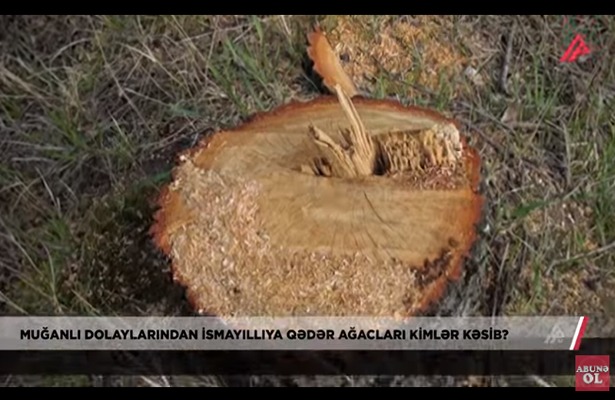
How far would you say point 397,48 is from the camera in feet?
5.39

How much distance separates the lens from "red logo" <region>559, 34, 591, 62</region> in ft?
5.29

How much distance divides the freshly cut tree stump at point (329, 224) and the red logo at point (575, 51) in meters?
0.49

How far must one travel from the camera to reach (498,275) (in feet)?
4.36

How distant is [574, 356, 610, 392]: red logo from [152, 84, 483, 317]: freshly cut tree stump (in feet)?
0.97

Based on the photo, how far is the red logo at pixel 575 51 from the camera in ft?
5.29

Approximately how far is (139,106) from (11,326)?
481mm

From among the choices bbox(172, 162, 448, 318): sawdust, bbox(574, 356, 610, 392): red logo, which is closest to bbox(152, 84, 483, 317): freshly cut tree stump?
bbox(172, 162, 448, 318): sawdust

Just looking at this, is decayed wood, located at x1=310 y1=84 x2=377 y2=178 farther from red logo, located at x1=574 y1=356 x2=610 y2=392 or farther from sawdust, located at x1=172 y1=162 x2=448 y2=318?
red logo, located at x1=574 y1=356 x2=610 y2=392

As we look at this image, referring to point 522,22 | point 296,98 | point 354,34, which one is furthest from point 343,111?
point 522,22

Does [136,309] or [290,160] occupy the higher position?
[290,160]

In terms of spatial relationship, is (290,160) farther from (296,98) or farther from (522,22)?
(522,22)

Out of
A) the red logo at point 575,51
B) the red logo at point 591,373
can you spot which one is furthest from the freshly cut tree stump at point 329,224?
the red logo at point 575,51
